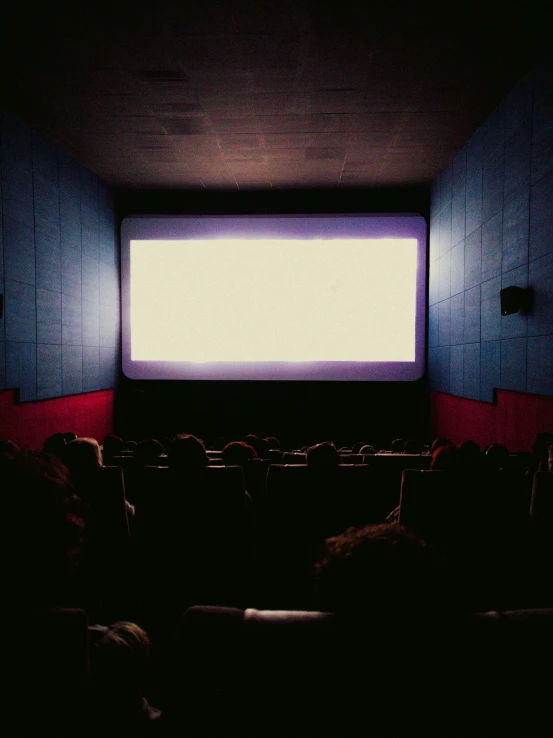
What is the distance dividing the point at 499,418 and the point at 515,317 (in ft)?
4.14

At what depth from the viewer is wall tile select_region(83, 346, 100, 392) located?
7.57 meters

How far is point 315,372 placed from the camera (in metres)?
8.70

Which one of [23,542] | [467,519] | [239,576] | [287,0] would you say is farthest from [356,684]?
[287,0]

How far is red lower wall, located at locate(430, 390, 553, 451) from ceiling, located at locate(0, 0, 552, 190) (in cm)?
330

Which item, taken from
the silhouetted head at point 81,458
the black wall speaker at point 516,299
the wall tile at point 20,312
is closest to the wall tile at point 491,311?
the black wall speaker at point 516,299

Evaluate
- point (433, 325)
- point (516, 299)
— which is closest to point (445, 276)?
point (433, 325)

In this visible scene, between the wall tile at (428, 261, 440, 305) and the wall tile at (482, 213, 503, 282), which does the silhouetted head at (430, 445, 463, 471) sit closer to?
the wall tile at (482, 213, 503, 282)

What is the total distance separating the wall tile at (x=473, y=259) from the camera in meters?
6.05

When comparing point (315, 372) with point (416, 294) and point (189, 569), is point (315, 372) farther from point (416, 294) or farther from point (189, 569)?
point (189, 569)

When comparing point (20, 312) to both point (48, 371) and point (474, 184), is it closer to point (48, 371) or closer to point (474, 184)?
point (48, 371)

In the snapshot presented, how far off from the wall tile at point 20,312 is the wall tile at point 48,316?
12 cm

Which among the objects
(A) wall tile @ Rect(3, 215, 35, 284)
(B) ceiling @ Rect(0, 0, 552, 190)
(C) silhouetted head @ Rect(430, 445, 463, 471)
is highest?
(B) ceiling @ Rect(0, 0, 552, 190)

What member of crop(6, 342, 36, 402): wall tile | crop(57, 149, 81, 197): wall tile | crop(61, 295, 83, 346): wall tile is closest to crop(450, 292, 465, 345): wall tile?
crop(61, 295, 83, 346): wall tile

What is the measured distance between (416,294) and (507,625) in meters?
8.13
